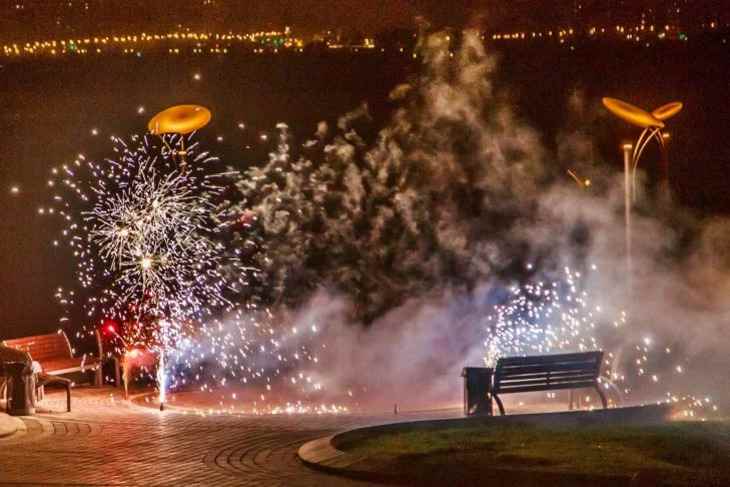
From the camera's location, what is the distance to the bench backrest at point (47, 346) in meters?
17.3

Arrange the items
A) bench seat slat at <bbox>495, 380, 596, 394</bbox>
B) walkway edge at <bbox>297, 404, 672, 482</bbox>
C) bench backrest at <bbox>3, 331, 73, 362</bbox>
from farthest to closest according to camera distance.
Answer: bench backrest at <bbox>3, 331, 73, 362</bbox> < bench seat slat at <bbox>495, 380, 596, 394</bbox> < walkway edge at <bbox>297, 404, 672, 482</bbox>

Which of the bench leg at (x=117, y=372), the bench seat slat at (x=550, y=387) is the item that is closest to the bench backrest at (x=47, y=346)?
the bench leg at (x=117, y=372)

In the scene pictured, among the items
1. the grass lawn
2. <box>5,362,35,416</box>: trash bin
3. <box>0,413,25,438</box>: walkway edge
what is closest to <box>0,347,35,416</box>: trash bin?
<box>5,362,35,416</box>: trash bin

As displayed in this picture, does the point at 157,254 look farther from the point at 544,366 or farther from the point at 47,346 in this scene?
the point at 544,366

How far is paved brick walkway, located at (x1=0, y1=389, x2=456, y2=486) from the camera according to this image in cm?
912

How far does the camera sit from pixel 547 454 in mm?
9641

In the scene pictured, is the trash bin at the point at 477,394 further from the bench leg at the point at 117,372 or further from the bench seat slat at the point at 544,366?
the bench leg at the point at 117,372

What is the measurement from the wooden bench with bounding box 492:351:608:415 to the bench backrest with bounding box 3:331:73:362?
28.0ft

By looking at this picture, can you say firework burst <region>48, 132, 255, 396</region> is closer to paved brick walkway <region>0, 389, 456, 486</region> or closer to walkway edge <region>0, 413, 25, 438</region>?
paved brick walkway <region>0, 389, 456, 486</region>

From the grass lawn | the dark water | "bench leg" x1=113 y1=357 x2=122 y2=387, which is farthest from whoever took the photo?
the dark water

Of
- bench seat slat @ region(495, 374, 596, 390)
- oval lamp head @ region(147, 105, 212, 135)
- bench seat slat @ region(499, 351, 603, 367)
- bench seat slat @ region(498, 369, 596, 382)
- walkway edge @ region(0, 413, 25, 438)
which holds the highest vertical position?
oval lamp head @ region(147, 105, 212, 135)

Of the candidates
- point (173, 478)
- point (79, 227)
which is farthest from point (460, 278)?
point (173, 478)

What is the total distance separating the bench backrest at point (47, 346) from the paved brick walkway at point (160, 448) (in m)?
3.55

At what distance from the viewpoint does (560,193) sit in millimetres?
22984
